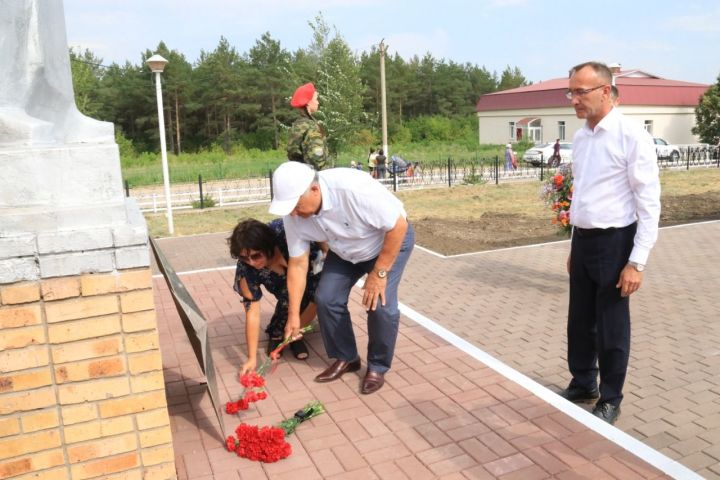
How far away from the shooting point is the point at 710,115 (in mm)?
33750

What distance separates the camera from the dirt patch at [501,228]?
32.3 ft

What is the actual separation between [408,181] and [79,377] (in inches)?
716

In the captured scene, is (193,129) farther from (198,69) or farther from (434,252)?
(434,252)

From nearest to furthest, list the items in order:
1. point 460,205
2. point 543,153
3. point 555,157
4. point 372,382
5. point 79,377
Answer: point 79,377 → point 372,382 → point 460,205 → point 555,157 → point 543,153

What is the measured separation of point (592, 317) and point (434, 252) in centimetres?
566

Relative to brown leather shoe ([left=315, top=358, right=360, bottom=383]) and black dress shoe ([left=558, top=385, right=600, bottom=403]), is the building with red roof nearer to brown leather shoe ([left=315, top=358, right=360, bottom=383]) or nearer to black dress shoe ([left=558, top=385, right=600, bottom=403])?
black dress shoe ([left=558, top=385, right=600, bottom=403])

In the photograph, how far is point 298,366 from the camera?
4.00 meters

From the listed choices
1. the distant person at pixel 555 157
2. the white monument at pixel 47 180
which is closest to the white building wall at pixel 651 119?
the distant person at pixel 555 157

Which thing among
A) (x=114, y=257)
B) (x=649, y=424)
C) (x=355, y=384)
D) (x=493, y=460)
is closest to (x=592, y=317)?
(x=649, y=424)

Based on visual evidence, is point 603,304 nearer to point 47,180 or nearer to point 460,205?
point 47,180

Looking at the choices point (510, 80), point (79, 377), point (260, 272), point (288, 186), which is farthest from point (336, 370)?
point (510, 80)

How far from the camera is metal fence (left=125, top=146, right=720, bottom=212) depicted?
57.3ft

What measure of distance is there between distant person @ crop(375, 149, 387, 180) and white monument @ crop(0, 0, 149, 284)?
1985 centimetres

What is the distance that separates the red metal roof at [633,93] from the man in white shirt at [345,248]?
111 ft
